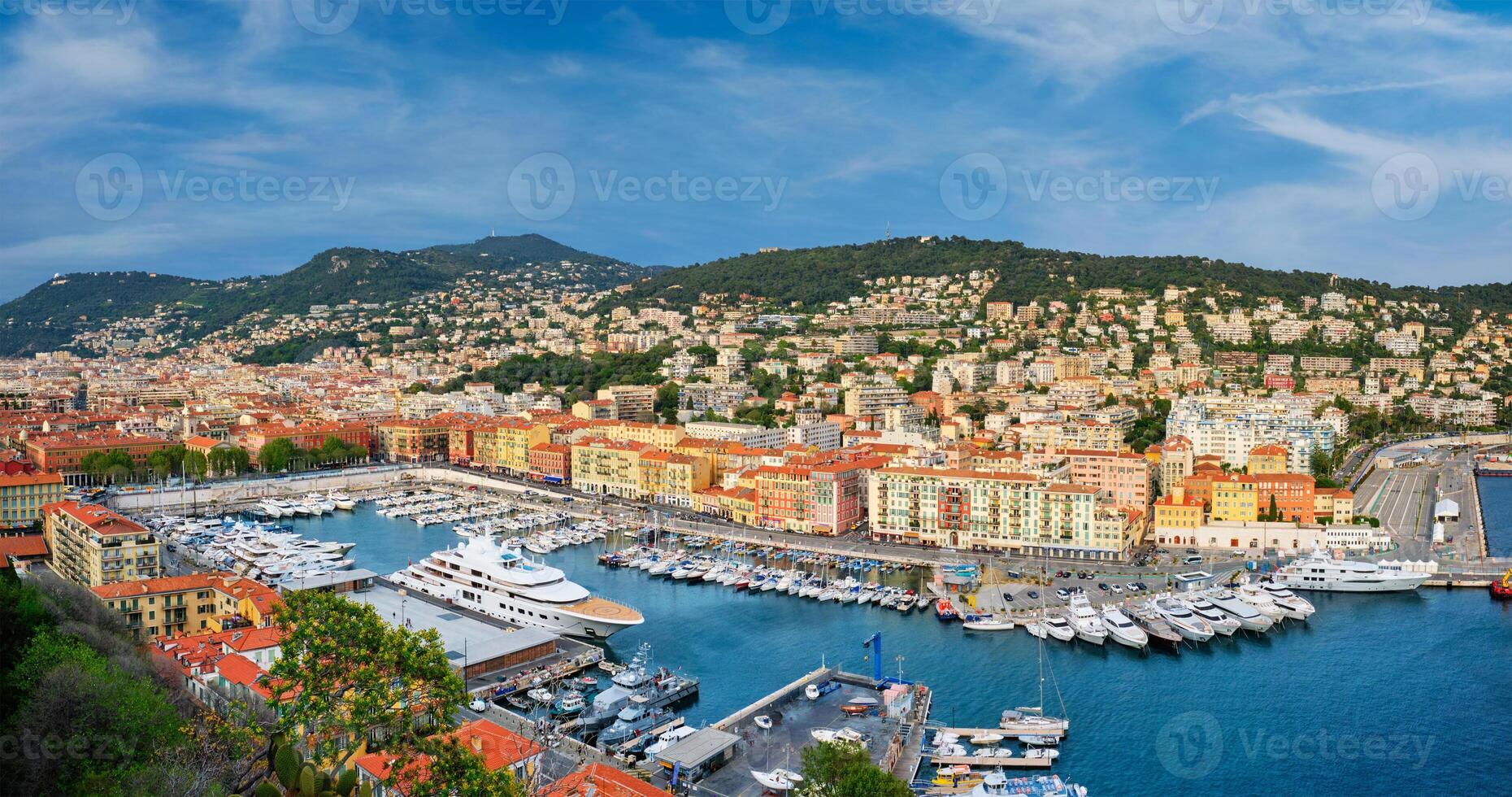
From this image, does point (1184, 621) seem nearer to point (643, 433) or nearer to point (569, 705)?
point (569, 705)

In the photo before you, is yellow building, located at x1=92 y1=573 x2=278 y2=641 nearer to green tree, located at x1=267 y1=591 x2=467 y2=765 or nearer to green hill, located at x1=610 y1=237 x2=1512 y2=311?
green tree, located at x1=267 y1=591 x2=467 y2=765

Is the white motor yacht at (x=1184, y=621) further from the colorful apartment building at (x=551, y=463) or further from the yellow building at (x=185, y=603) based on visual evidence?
the colorful apartment building at (x=551, y=463)

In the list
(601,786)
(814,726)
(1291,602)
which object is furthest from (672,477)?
(601,786)

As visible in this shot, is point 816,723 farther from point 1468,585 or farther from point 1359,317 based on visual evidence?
point 1359,317

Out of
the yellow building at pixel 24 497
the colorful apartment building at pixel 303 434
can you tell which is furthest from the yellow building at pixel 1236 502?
the colorful apartment building at pixel 303 434

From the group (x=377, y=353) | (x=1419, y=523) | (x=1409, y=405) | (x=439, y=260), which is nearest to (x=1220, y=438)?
(x=1419, y=523)

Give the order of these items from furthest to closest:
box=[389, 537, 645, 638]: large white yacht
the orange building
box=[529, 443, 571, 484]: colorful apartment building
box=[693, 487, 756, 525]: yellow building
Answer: box=[529, 443, 571, 484]: colorful apartment building → box=[693, 487, 756, 525]: yellow building → the orange building → box=[389, 537, 645, 638]: large white yacht

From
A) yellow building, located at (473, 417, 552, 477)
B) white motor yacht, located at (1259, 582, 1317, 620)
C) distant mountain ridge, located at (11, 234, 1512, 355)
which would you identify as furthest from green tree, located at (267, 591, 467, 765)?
distant mountain ridge, located at (11, 234, 1512, 355)
